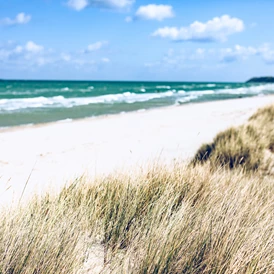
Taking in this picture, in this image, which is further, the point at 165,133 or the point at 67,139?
the point at 165,133

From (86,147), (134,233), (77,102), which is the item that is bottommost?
(86,147)

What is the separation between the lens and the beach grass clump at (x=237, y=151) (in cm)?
557

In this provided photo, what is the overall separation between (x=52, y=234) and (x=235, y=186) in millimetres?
2125

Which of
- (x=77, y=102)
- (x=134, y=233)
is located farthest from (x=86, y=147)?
(x=77, y=102)

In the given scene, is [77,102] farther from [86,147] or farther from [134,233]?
[134,233]

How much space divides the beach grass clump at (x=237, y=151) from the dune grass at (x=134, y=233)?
2.16m

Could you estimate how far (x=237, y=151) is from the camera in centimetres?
585

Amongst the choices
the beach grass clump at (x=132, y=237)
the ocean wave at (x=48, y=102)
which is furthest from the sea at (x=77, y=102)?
the beach grass clump at (x=132, y=237)

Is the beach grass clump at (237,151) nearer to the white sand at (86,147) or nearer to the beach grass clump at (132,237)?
the white sand at (86,147)

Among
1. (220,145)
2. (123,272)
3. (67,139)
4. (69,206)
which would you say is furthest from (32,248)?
(67,139)

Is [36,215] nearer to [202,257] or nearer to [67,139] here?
[202,257]

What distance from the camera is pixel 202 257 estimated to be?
92.6 inches

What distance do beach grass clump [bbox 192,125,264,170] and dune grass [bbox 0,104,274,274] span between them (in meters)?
2.16

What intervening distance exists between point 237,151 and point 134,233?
3626 mm
